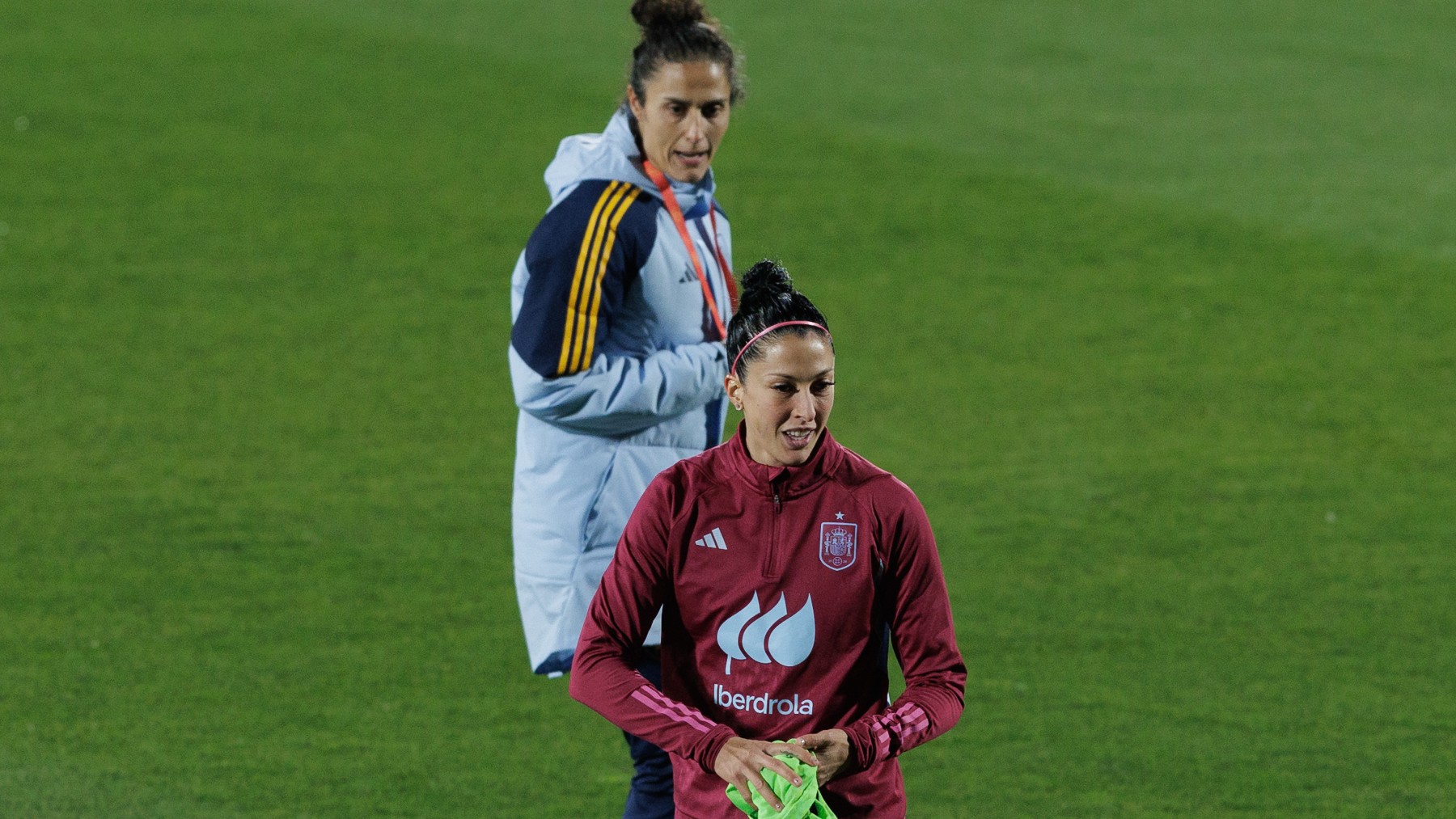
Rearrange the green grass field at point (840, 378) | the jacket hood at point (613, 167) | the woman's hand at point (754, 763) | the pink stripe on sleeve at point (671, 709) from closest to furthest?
the woman's hand at point (754, 763)
the pink stripe on sleeve at point (671, 709)
the jacket hood at point (613, 167)
the green grass field at point (840, 378)

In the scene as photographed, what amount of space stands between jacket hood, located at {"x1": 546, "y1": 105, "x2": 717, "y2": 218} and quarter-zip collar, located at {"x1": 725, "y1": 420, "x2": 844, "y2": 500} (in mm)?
850

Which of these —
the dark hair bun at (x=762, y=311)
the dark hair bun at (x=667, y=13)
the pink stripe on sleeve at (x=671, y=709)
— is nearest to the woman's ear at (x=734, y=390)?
the dark hair bun at (x=762, y=311)

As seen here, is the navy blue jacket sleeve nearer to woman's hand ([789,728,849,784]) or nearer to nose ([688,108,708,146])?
nose ([688,108,708,146])

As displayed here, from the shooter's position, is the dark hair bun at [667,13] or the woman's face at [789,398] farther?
the dark hair bun at [667,13]

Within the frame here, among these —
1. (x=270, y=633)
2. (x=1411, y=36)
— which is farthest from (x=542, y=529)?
(x=1411, y=36)

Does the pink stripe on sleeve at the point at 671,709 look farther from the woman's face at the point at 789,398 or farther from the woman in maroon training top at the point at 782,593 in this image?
the woman's face at the point at 789,398

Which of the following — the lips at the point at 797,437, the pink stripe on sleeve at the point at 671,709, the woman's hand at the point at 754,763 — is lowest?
the woman's hand at the point at 754,763

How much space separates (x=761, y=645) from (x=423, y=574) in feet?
10.1

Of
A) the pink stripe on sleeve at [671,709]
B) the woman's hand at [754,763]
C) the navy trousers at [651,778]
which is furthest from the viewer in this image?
the navy trousers at [651,778]

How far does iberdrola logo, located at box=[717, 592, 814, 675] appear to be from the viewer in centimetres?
240

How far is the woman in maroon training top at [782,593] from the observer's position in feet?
7.88

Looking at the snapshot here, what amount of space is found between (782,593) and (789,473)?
6.5 inches

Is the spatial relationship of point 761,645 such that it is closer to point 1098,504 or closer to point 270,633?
point 270,633

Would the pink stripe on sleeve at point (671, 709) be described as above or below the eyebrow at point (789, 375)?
below
